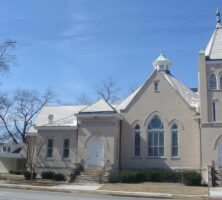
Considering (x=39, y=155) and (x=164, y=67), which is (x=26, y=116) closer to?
(x=39, y=155)

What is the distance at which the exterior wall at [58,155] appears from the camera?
28.9 meters

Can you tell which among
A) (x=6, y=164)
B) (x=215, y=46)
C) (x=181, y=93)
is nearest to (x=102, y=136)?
(x=181, y=93)

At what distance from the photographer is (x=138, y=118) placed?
92.6 ft

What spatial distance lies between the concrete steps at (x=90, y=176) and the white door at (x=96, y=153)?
70 centimetres

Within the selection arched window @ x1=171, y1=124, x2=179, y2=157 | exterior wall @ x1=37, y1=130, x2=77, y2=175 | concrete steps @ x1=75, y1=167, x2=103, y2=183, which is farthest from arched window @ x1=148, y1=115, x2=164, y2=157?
exterior wall @ x1=37, y1=130, x2=77, y2=175

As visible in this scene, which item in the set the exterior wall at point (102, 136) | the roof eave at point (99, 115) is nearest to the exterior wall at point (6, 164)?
the exterior wall at point (102, 136)

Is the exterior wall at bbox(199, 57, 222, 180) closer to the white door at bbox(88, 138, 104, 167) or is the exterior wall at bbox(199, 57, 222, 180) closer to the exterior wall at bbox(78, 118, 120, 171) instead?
the exterior wall at bbox(78, 118, 120, 171)

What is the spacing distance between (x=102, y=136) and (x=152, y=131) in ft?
14.3

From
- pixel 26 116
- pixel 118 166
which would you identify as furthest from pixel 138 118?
pixel 26 116

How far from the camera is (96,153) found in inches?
1072

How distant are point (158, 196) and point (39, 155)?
49.5 feet

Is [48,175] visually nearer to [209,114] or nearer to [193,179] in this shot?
[193,179]

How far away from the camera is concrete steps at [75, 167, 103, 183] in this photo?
24.8 metres

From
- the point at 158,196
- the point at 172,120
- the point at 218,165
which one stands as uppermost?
the point at 172,120
